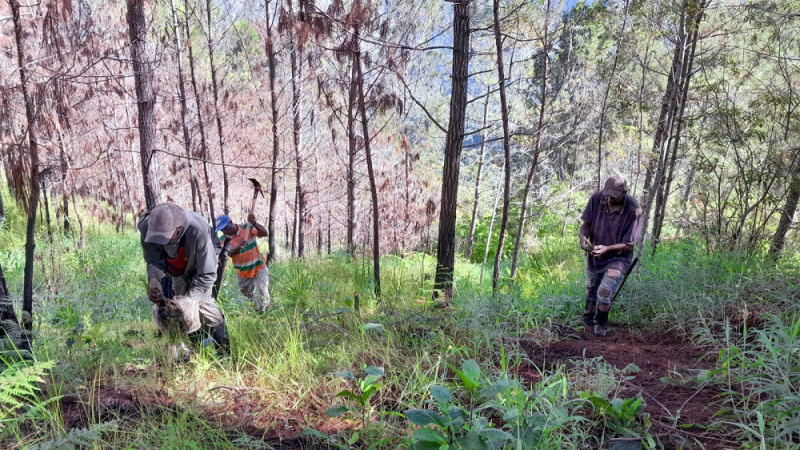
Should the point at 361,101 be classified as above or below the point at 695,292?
above

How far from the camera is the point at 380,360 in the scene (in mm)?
3107

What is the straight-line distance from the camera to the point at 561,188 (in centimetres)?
1362

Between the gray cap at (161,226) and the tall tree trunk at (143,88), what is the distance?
1809mm

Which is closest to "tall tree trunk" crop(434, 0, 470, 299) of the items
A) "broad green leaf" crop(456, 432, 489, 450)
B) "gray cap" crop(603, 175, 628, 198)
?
"gray cap" crop(603, 175, 628, 198)

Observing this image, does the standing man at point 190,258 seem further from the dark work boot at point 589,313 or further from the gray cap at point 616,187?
the gray cap at point 616,187

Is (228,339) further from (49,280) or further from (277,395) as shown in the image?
(49,280)

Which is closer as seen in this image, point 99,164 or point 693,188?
point 693,188

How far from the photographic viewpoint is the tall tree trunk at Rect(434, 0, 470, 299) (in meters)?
4.52

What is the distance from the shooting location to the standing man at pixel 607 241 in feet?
13.4

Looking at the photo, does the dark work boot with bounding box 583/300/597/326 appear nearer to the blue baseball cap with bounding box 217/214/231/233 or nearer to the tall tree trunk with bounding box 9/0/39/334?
the blue baseball cap with bounding box 217/214/231/233

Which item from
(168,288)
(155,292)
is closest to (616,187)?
(155,292)

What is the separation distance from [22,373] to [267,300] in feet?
8.94

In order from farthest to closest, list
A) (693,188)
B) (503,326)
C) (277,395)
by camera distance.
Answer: (693,188) → (503,326) → (277,395)

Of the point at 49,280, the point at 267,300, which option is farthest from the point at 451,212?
the point at 49,280
